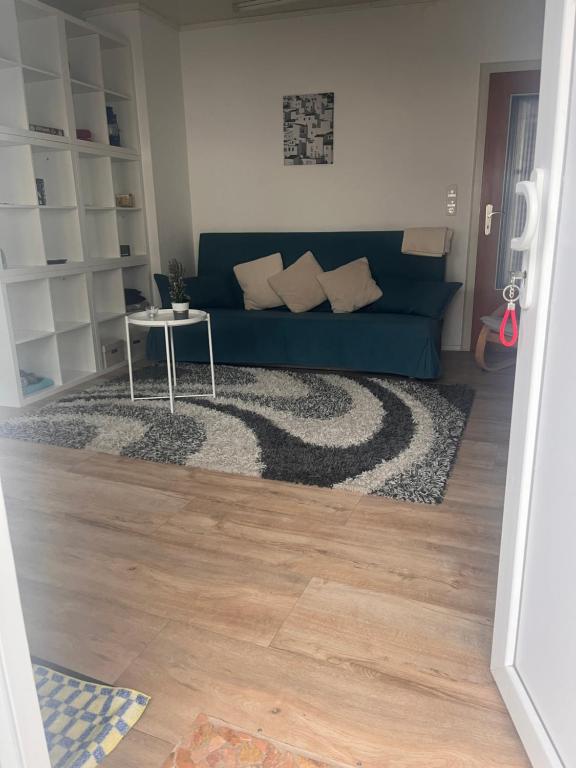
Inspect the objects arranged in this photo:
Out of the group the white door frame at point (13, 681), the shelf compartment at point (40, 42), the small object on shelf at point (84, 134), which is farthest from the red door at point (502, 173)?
the white door frame at point (13, 681)

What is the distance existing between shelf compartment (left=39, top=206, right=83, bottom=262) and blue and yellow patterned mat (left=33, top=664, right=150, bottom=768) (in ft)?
10.5

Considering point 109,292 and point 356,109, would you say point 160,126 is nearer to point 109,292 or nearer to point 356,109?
point 109,292

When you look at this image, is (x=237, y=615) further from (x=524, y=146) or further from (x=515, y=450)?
(x=524, y=146)

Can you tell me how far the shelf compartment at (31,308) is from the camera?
388 cm

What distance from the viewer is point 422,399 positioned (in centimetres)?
352

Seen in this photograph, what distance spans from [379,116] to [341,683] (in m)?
4.29

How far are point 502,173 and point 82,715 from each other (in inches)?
173

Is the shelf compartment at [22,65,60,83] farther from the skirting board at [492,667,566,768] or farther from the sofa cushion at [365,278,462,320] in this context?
the skirting board at [492,667,566,768]

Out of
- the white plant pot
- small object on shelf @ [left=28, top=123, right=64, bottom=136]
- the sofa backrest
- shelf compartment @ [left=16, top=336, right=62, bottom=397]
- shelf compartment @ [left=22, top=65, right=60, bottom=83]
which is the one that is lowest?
shelf compartment @ [left=16, top=336, right=62, bottom=397]

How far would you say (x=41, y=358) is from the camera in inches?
158

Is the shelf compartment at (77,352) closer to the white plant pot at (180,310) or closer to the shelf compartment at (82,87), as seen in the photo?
the white plant pot at (180,310)

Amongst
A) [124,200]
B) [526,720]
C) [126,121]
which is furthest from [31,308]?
[526,720]

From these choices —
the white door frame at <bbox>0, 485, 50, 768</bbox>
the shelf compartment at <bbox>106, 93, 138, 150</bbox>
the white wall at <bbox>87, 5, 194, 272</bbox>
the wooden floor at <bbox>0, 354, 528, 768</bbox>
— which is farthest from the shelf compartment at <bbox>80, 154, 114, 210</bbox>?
the white door frame at <bbox>0, 485, 50, 768</bbox>

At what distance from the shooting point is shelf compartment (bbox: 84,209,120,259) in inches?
176
